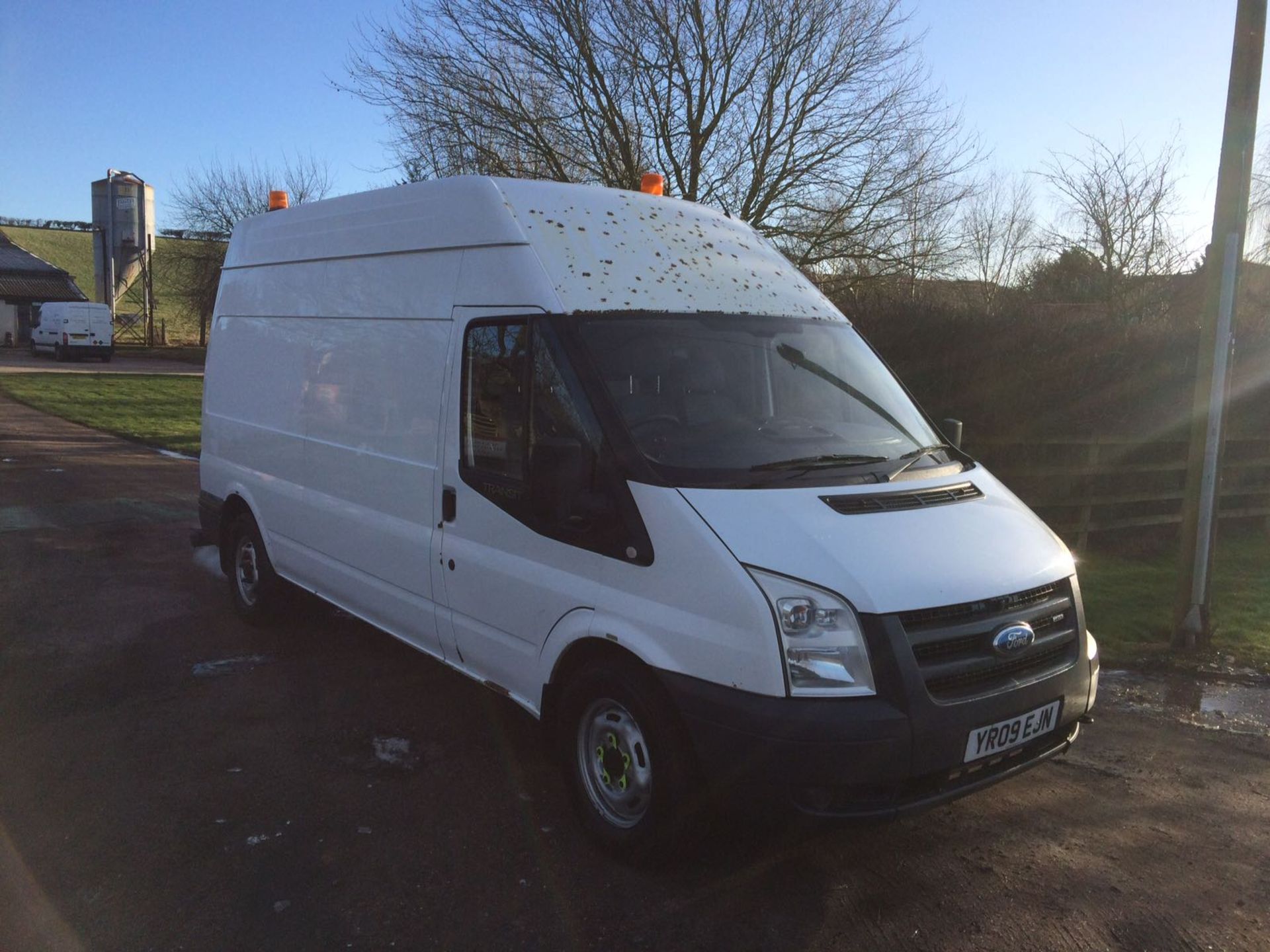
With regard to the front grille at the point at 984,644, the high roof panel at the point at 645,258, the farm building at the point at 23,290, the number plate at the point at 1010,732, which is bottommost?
the number plate at the point at 1010,732

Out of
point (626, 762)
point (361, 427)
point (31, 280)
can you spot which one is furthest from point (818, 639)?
point (31, 280)

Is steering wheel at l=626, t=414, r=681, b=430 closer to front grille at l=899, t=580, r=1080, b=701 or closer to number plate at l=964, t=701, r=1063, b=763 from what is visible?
front grille at l=899, t=580, r=1080, b=701

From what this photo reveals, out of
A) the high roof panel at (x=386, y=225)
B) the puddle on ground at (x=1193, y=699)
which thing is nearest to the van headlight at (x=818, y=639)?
the high roof panel at (x=386, y=225)

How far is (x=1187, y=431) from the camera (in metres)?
10.4

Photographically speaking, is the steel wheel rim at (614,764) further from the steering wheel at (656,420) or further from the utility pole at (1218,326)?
the utility pole at (1218,326)

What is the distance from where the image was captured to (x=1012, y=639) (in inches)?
134

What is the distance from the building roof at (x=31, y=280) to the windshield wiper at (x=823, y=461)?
67.8 metres

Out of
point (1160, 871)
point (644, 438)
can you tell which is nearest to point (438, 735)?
point (644, 438)

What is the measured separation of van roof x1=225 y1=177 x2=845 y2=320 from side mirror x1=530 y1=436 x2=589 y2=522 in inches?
27.4

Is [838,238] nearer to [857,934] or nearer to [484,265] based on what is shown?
[484,265]

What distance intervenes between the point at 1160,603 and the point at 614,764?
20.1 feet

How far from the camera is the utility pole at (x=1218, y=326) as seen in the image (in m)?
6.56

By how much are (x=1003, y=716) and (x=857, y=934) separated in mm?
899

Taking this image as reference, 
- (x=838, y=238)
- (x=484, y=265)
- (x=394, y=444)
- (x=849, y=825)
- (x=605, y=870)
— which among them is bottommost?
(x=605, y=870)
